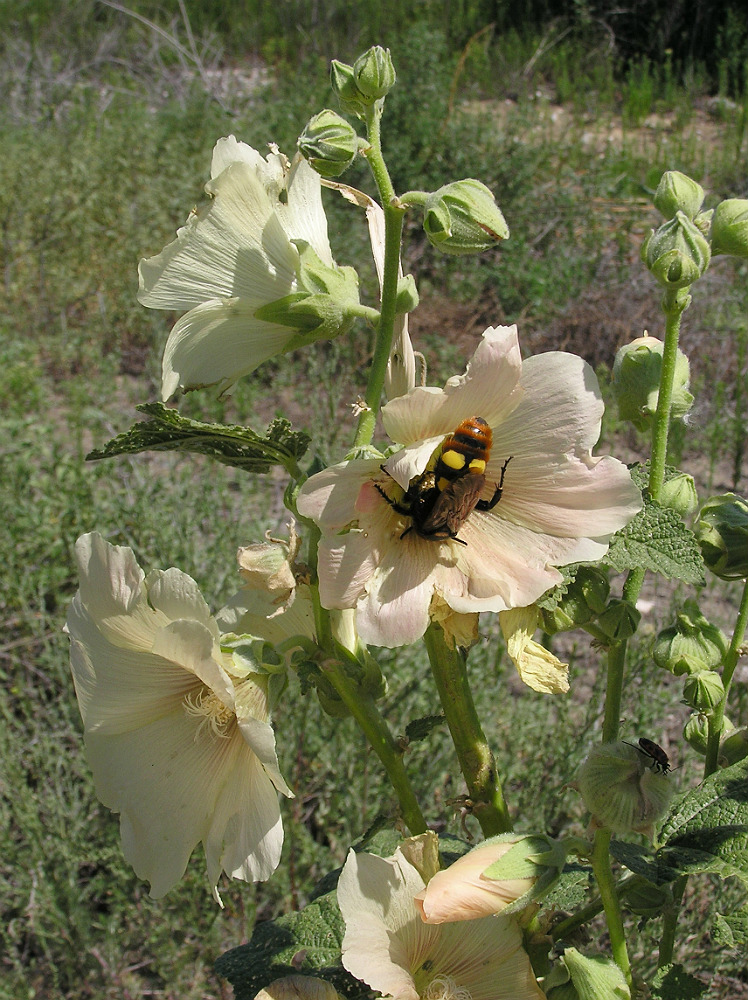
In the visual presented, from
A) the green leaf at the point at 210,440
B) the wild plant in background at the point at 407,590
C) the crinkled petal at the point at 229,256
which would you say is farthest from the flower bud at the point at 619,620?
the crinkled petal at the point at 229,256

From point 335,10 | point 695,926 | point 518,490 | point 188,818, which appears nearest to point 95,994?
point 695,926

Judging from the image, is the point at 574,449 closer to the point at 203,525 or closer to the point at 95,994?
the point at 95,994

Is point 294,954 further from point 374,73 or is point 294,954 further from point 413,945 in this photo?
point 374,73

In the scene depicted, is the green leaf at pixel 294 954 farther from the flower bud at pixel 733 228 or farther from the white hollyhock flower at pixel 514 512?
the flower bud at pixel 733 228

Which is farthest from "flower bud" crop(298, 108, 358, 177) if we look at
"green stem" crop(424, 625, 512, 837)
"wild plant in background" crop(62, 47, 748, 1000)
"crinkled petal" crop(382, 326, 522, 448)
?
"green stem" crop(424, 625, 512, 837)

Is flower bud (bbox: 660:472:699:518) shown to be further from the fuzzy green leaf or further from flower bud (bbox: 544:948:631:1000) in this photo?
flower bud (bbox: 544:948:631:1000)

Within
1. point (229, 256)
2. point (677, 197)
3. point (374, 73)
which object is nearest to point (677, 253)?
point (677, 197)

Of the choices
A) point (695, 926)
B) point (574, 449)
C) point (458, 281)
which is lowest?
point (695, 926)
